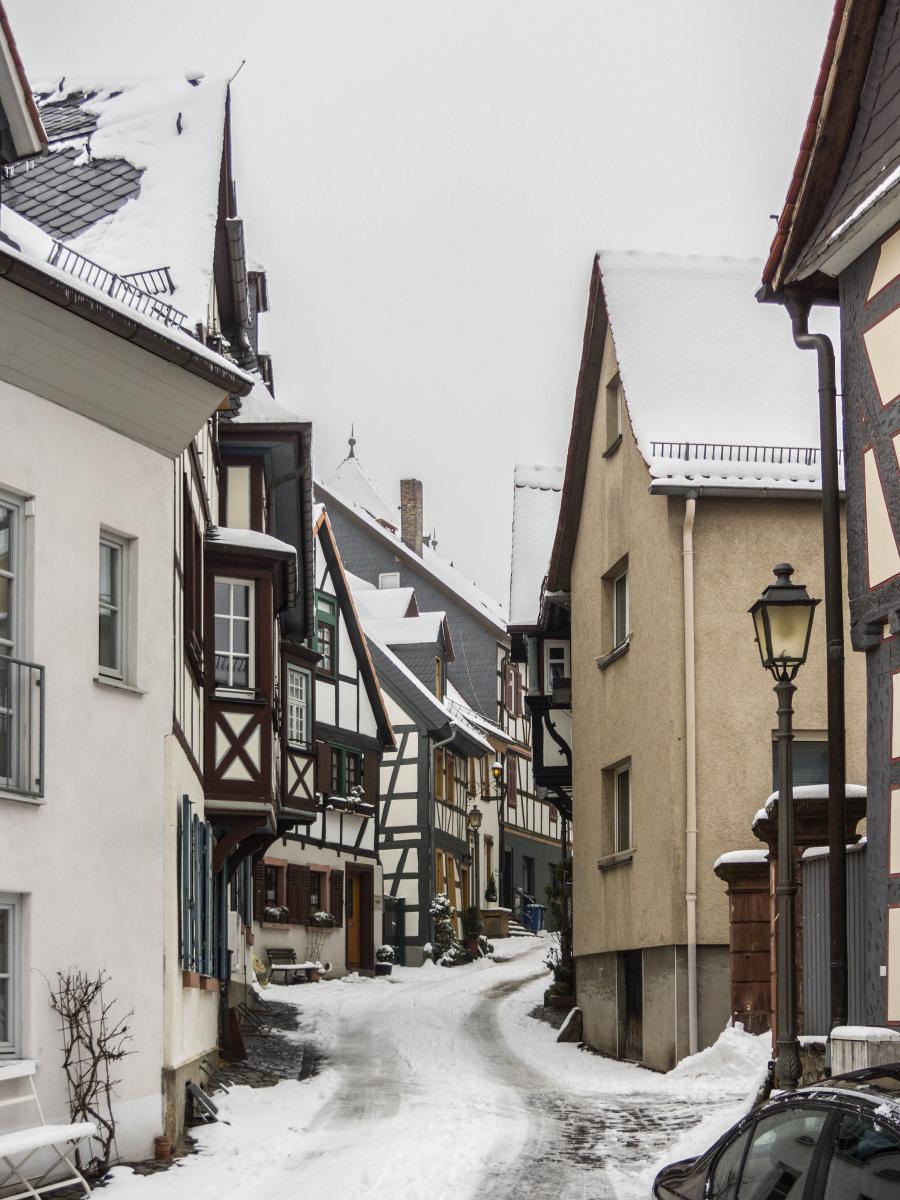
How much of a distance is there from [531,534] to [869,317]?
62.9 feet

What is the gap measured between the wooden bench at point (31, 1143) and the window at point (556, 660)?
17079 mm

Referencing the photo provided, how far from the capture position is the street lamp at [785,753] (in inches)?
432

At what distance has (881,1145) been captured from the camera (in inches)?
207

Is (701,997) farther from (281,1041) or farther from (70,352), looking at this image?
(70,352)

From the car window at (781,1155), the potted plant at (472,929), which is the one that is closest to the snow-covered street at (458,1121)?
the car window at (781,1155)

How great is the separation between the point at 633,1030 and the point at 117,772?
33.3 ft

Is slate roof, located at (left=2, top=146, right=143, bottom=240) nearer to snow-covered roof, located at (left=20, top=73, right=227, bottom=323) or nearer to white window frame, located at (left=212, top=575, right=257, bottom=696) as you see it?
snow-covered roof, located at (left=20, top=73, right=227, bottom=323)

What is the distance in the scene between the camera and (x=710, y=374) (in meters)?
21.4

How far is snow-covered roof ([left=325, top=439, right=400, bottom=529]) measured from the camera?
66.9 metres

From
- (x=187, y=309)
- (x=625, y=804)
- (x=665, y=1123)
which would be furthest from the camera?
(x=625, y=804)

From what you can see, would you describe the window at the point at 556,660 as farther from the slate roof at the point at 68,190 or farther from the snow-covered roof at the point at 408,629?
the snow-covered roof at the point at 408,629

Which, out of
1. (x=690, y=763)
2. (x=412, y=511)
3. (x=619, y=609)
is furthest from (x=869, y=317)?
(x=412, y=511)

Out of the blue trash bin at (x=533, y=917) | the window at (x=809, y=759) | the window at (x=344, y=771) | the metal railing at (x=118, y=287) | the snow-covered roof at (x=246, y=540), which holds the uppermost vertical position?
the metal railing at (x=118, y=287)

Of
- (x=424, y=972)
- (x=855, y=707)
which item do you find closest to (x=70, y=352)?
(x=855, y=707)
